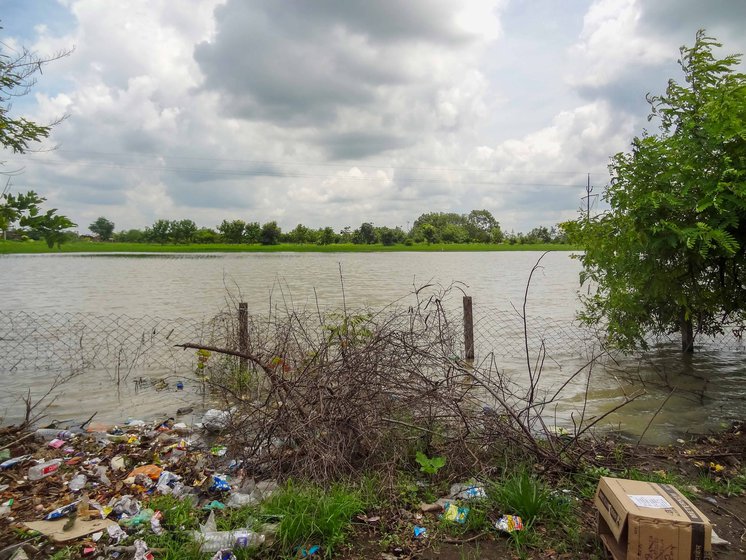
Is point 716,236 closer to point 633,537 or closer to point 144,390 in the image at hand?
point 633,537

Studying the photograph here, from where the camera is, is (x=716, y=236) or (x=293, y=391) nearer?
(x=293, y=391)

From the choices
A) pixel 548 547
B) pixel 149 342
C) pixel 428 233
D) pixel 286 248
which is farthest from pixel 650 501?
pixel 428 233

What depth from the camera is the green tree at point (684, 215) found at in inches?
200

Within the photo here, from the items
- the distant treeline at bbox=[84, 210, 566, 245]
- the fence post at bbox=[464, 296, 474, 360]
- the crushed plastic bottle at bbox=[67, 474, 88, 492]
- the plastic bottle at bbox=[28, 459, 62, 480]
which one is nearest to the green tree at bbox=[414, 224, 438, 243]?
the distant treeline at bbox=[84, 210, 566, 245]

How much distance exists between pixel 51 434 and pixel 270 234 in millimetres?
90406

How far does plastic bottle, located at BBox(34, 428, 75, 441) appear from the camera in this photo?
532 centimetres

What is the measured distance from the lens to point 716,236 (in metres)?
5.01

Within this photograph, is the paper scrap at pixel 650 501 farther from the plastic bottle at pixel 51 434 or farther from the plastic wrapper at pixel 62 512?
the plastic bottle at pixel 51 434

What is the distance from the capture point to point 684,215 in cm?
566

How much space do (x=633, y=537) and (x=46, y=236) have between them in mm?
4857

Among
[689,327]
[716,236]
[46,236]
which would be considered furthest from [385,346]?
[689,327]

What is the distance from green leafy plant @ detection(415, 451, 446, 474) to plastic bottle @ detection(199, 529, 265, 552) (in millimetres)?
1447

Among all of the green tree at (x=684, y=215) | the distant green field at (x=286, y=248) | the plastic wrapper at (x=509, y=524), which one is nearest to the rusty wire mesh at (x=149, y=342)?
the green tree at (x=684, y=215)

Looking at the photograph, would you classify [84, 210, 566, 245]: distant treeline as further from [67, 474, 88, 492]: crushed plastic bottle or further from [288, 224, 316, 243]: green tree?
[67, 474, 88, 492]: crushed plastic bottle
